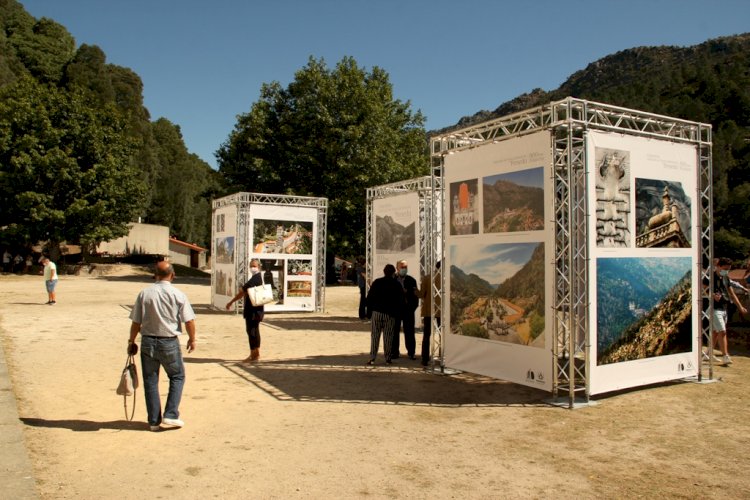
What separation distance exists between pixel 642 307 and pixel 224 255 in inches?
600

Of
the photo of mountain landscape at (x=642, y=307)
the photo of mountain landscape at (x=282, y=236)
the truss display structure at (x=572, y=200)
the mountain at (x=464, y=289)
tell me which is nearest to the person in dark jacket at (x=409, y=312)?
the mountain at (x=464, y=289)

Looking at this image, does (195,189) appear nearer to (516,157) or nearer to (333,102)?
(333,102)

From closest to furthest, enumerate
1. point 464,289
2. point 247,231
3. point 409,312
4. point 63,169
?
point 464,289
point 409,312
point 247,231
point 63,169

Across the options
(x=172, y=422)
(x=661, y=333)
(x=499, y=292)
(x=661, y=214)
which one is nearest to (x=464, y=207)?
(x=499, y=292)

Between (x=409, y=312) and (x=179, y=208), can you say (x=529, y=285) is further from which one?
(x=179, y=208)

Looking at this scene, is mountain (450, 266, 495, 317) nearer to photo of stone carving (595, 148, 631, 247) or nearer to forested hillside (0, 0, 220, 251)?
photo of stone carving (595, 148, 631, 247)

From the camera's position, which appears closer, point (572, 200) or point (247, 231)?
point (572, 200)

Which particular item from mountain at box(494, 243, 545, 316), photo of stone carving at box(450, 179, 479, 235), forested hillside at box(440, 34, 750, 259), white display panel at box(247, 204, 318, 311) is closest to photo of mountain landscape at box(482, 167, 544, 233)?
photo of stone carving at box(450, 179, 479, 235)

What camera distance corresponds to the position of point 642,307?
8.61 m

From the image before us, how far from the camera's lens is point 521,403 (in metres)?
8.21

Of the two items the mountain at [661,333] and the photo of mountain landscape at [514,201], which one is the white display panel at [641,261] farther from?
the photo of mountain landscape at [514,201]

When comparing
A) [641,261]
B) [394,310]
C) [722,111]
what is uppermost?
[722,111]

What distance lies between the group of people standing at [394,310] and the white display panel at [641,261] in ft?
12.0

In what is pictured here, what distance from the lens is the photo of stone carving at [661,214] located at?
28.2 feet
